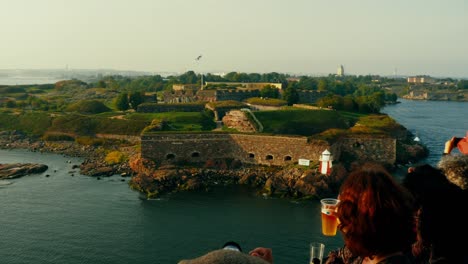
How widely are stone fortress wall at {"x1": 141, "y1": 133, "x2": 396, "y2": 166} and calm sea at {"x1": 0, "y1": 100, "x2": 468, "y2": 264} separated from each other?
4118 mm

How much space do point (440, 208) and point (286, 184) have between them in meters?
21.7

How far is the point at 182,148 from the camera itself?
2927 centimetres

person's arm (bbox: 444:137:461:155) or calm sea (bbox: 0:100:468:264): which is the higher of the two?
person's arm (bbox: 444:137:461:155)

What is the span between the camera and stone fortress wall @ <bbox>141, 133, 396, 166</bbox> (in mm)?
28844

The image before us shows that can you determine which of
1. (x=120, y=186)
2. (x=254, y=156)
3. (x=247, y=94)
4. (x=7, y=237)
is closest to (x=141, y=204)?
(x=120, y=186)

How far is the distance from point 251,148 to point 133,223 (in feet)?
39.2

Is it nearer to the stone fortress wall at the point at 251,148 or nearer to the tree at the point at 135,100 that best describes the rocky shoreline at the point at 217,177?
the stone fortress wall at the point at 251,148

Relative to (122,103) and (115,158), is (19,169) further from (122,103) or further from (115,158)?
(122,103)

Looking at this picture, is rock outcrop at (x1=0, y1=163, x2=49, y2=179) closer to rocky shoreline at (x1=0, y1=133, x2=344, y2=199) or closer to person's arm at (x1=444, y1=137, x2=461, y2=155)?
rocky shoreline at (x1=0, y1=133, x2=344, y2=199)

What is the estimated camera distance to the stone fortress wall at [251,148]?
2884 centimetres

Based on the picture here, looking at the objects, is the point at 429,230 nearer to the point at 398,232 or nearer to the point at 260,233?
the point at 398,232

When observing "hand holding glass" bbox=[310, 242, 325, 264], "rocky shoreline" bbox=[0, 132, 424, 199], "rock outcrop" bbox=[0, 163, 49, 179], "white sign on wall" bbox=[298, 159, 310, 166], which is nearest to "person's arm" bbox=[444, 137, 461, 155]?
"hand holding glass" bbox=[310, 242, 325, 264]

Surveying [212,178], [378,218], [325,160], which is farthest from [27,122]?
[378,218]

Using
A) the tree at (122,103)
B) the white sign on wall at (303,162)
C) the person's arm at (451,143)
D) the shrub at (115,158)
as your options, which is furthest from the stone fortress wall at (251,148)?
the person's arm at (451,143)
